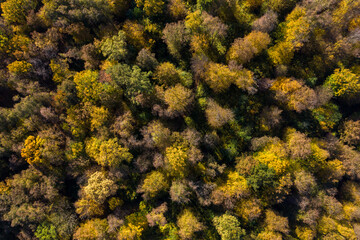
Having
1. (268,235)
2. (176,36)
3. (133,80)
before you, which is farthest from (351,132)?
(133,80)

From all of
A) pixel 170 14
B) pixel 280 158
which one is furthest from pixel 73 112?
pixel 280 158

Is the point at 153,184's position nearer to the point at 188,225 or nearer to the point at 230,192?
the point at 188,225

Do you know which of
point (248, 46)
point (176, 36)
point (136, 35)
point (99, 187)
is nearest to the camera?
point (99, 187)

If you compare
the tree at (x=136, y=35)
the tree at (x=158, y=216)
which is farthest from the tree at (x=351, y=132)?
the tree at (x=136, y=35)

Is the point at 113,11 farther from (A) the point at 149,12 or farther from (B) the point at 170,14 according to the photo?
(B) the point at 170,14

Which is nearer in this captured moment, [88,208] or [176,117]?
[88,208]

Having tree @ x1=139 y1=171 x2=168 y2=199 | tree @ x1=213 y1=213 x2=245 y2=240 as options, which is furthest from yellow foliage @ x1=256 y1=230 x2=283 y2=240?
tree @ x1=139 y1=171 x2=168 y2=199
